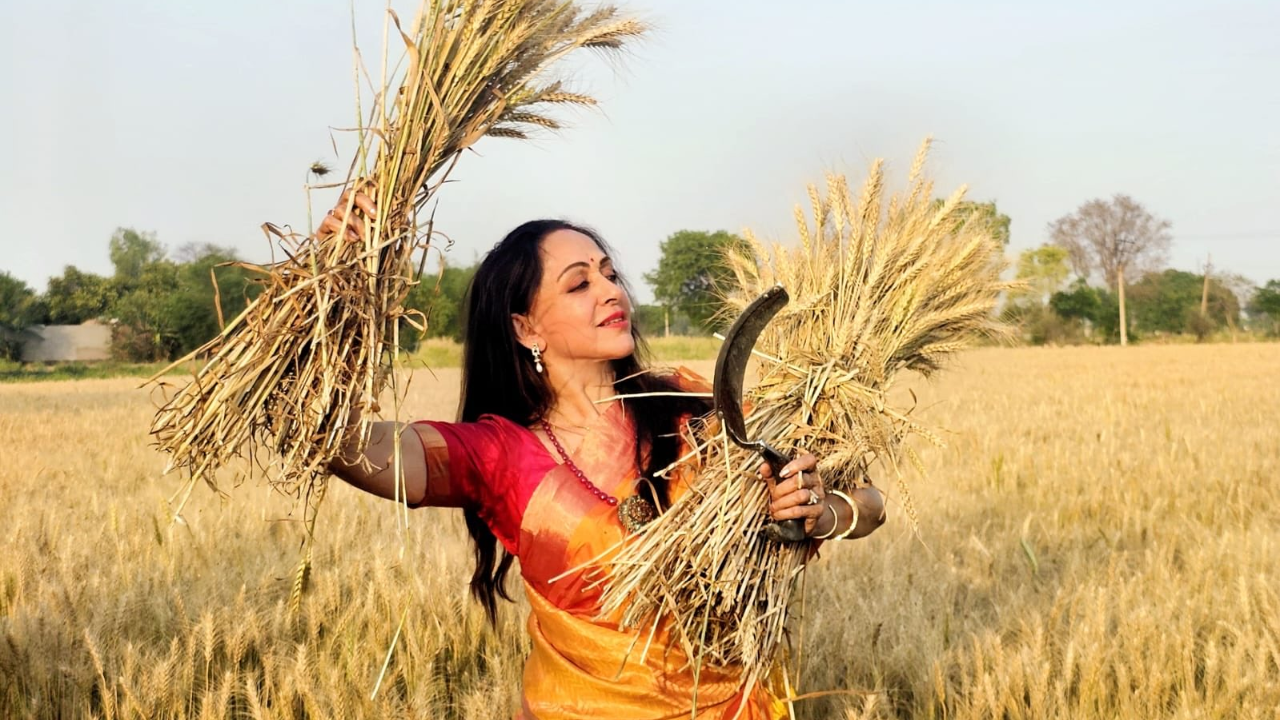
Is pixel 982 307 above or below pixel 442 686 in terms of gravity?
above

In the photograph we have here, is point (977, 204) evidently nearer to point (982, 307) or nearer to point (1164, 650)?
point (982, 307)

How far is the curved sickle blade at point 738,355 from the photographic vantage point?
1.47 meters

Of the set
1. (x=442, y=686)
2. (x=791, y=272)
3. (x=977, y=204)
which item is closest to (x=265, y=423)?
(x=791, y=272)

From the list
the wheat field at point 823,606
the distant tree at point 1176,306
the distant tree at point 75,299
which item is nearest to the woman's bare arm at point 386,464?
the wheat field at point 823,606

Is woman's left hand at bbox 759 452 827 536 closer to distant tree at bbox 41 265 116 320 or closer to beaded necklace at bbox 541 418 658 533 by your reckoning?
beaded necklace at bbox 541 418 658 533

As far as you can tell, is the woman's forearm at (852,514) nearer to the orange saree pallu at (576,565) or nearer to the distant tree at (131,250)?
the orange saree pallu at (576,565)

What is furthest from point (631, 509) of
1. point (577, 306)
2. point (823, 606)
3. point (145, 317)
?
point (145, 317)

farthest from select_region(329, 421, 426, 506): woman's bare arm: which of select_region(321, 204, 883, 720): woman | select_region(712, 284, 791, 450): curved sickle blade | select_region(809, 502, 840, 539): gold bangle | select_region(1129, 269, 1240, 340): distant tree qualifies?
select_region(1129, 269, 1240, 340): distant tree

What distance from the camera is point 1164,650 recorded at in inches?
101

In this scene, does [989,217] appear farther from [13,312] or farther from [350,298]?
[13,312]

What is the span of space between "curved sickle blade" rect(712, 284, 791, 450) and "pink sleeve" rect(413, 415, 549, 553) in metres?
0.57

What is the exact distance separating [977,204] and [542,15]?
3.50 ft

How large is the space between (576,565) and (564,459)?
22 centimetres

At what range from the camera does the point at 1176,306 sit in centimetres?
4906
